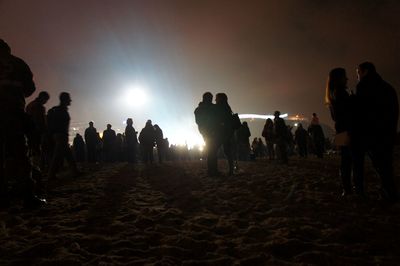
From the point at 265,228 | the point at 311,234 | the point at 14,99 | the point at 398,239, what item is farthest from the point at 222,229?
the point at 14,99

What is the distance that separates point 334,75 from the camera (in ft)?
19.4

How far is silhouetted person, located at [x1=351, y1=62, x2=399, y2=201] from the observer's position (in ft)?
17.1

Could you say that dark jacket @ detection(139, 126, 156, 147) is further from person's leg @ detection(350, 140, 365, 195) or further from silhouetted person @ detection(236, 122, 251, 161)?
person's leg @ detection(350, 140, 365, 195)

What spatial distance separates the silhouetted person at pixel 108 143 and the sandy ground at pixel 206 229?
14063 mm

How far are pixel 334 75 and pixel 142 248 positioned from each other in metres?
4.15

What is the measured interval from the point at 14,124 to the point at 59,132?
3.84 m

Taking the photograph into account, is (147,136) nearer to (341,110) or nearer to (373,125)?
(341,110)

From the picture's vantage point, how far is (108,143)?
2072 cm

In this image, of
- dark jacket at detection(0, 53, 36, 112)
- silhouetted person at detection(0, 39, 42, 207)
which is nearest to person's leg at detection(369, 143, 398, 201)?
silhouetted person at detection(0, 39, 42, 207)

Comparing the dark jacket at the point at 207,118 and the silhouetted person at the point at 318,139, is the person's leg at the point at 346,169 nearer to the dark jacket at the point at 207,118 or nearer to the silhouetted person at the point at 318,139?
the dark jacket at the point at 207,118

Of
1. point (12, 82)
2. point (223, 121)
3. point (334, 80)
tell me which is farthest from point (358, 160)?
point (12, 82)

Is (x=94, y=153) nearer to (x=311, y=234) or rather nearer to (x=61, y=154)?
(x=61, y=154)

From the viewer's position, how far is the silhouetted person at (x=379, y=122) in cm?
521

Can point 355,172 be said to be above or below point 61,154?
below
